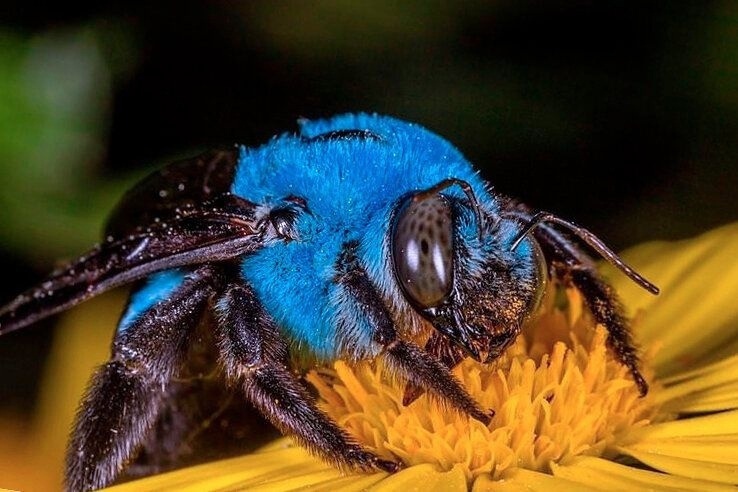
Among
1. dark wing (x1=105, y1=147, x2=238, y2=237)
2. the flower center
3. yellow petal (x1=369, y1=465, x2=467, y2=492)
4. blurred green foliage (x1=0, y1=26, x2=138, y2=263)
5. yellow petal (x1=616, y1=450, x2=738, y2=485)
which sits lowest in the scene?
yellow petal (x1=616, y1=450, x2=738, y2=485)

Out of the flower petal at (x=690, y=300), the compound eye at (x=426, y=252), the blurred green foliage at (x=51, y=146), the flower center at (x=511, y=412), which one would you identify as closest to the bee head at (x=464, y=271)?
the compound eye at (x=426, y=252)

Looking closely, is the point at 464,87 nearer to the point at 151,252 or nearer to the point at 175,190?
the point at 175,190

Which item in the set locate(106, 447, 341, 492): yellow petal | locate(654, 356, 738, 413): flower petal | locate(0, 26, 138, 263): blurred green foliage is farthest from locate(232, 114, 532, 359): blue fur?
locate(0, 26, 138, 263): blurred green foliage

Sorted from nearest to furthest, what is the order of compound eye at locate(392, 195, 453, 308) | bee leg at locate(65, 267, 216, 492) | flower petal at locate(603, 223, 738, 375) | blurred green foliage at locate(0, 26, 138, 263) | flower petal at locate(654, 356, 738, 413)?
compound eye at locate(392, 195, 453, 308) → bee leg at locate(65, 267, 216, 492) → flower petal at locate(654, 356, 738, 413) → flower petal at locate(603, 223, 738, 375) → blurred green foliage at locate(0, 26, 138, 263)

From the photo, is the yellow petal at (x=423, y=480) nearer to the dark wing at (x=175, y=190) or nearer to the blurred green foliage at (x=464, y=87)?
the dark wing at (x=175, y=190)

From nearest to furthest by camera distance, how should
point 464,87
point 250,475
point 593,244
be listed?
point 593,244
point 250,475
point 464,87

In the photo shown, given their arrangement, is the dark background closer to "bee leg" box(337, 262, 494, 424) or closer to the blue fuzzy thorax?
the blue fuzzy thorax

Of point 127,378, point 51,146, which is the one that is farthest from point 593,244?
point 51,146

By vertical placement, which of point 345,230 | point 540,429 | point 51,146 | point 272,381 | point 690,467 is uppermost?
point 51,146

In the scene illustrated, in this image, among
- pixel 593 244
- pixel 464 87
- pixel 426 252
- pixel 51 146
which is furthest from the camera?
pixel 464 87
